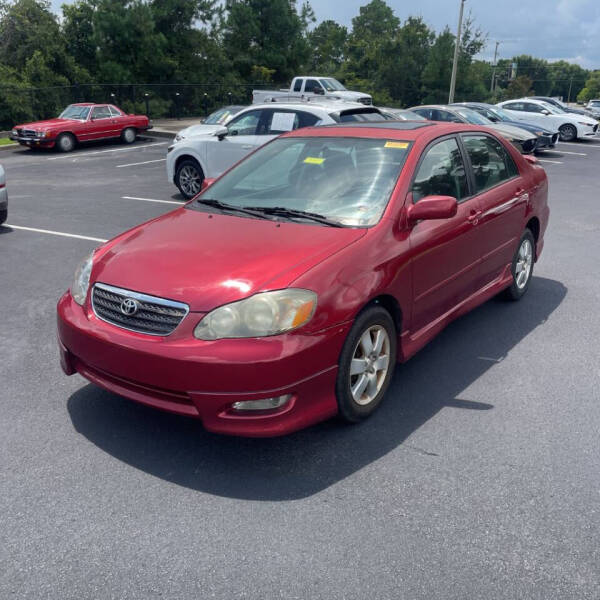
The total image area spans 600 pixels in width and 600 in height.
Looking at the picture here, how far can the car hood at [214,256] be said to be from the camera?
11.1 feet

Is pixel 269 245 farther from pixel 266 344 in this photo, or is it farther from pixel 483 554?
pixel 483 554

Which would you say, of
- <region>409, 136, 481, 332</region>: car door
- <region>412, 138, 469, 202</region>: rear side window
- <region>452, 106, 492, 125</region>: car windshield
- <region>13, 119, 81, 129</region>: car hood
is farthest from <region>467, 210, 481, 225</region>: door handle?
<region>13, 119, 81, 129</region>: car hood

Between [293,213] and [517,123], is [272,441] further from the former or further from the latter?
[517,123]

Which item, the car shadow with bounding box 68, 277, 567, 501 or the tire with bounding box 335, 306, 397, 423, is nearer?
the car shadow with bounding box 68, 277, 567, 501

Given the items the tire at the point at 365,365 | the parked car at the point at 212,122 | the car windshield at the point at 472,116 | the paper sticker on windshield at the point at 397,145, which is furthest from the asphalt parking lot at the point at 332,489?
the car windshield at the point at 472,116

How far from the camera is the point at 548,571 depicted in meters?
2.70

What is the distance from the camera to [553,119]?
2450cm

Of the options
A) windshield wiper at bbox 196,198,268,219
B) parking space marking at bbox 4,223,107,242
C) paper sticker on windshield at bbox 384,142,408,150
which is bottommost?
parking space marking at bbox 4,223,107,242

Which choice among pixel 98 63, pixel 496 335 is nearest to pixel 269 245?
pixel 496 335

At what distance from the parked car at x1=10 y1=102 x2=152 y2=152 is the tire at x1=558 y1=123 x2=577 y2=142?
15418 mm

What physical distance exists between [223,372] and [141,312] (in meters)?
0.59

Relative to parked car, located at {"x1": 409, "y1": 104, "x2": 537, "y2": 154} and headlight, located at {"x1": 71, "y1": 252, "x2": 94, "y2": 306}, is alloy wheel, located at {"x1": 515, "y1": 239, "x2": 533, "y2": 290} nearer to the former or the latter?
headlight, located at {"x1": 71, "y1": 252, "x2": 94, "y2": 306}

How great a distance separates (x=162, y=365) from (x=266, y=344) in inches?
20.6

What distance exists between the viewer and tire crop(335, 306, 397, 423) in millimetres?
3578
